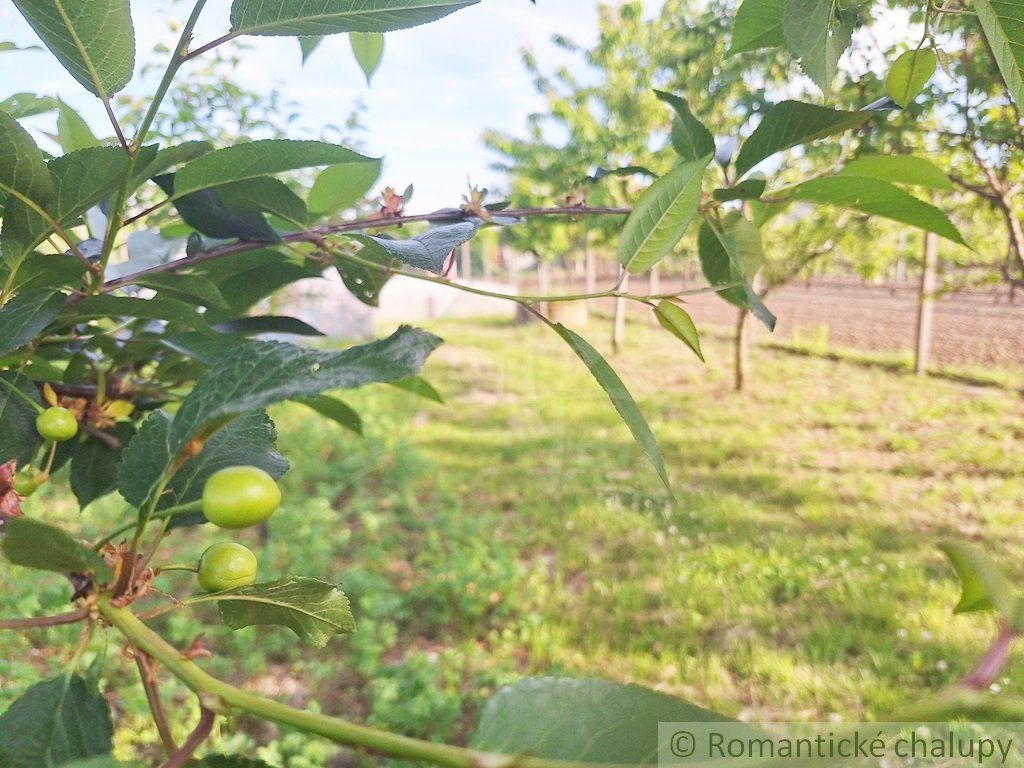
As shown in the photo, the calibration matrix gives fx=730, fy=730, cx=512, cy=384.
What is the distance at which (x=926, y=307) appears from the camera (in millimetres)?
3424

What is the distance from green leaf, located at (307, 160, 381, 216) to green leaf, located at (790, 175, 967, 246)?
25 centimetres

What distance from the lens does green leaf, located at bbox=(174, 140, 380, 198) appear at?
32cm

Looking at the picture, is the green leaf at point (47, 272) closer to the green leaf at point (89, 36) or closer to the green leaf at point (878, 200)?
the green leaf at point (89, 36)

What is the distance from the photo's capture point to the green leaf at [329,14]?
0.87 feet

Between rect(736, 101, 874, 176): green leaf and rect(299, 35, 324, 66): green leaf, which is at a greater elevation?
rect(299, 35, 324, 66): green leaf

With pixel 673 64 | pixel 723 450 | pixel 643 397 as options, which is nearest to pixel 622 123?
pixel 673 64

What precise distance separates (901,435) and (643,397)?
1341 millimetres

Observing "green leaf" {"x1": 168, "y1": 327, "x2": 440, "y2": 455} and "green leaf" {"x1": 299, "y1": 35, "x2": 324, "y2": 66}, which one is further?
"green leaf" {"x1": 299, "y1": 35, "x2": 324, "y2": 66}

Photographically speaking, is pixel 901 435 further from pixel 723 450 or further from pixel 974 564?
pixel 974 564

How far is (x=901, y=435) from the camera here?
302 cm

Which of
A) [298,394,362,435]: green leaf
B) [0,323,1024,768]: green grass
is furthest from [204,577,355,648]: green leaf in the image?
[0,323,1024,768]: green grass

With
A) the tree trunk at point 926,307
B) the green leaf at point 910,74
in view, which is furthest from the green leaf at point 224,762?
the tree trunk at point 926,307

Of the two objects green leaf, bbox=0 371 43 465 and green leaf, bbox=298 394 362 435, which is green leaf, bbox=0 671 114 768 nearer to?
green leaf, bbox=0 371 43 465

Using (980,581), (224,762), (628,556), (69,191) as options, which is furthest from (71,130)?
(628,556)
